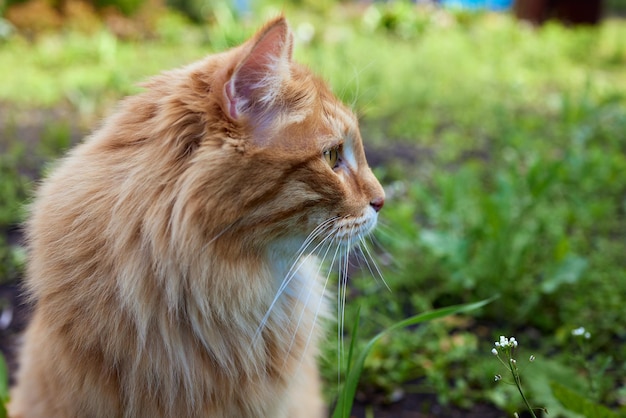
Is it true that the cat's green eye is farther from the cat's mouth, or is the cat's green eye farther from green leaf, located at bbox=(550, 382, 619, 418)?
green leaf, located at bbox=(550, 382, 619, 418)

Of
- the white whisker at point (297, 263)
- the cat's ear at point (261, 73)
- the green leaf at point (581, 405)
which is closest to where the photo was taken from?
the cat's ear at point (261, 73)

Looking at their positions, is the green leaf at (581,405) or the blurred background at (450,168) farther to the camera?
the blurred background at (450,168)

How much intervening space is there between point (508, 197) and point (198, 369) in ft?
6.21

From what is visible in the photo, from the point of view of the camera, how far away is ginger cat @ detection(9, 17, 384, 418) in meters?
1.42

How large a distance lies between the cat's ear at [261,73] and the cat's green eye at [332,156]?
21cm

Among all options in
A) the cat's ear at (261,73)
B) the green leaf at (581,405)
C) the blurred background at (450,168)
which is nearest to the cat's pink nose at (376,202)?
the blurred background at (450,168)

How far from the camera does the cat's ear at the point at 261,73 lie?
1.37 metres

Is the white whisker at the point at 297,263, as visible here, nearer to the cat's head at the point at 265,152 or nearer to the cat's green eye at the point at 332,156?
the cat's head at the point at 265,152

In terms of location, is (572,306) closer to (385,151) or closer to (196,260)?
(196,260)

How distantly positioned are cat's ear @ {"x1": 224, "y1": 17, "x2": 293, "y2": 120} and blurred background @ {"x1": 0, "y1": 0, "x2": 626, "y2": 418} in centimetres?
50

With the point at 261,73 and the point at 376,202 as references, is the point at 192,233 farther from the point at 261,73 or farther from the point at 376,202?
the point at 376,202

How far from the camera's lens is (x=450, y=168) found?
4559mm

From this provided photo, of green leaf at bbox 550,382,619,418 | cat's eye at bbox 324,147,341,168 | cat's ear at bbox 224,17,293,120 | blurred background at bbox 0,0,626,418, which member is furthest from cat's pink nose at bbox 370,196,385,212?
green leaf at bbox 550,382,619,418

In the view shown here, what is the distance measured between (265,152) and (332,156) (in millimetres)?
236
